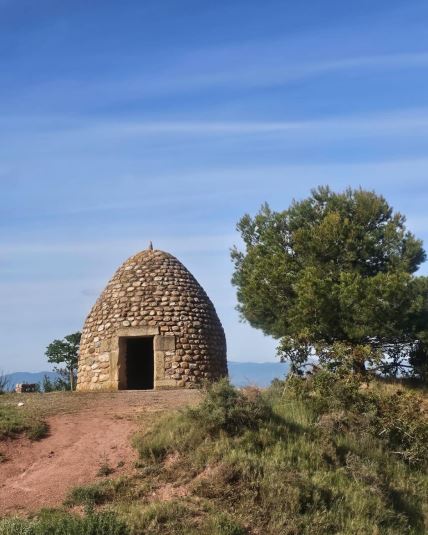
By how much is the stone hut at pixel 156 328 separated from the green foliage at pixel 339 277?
2948 mm

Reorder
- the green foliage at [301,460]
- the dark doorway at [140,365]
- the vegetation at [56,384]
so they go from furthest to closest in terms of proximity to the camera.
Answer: the vegetation at [56,384] → the dark doorway at [140,365] → the green foliage at [301,460]

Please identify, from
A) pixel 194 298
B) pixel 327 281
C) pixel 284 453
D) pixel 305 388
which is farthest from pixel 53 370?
pixel 284 453

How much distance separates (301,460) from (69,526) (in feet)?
14.5

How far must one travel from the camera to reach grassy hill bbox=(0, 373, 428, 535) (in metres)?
9.59

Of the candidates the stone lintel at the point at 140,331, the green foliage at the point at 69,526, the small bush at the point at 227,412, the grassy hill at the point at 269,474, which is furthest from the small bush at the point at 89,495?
the stone lintel at the point at 140,331

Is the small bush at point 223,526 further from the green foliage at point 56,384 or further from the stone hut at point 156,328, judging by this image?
the green foliage at point 56,384

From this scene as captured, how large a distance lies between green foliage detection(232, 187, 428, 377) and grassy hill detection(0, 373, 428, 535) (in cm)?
410

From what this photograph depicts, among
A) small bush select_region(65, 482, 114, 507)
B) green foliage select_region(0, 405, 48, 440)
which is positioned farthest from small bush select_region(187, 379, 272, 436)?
green foliage select_region(0, 405, 48, 440)

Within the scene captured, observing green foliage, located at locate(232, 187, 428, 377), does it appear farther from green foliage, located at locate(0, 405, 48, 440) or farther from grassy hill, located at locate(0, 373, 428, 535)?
green foliage, located at locate(0, 405, 48, 440)

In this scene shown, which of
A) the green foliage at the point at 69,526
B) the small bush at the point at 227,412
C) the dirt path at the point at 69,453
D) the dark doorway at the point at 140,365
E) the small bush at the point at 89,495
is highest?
the dark doorway at the point at 140,365

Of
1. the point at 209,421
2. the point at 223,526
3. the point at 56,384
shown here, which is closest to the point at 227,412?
the point at 209,421

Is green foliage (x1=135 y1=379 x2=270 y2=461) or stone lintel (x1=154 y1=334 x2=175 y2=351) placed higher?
stone lintel (x1=154 y1=334 x2=175 y2=351)

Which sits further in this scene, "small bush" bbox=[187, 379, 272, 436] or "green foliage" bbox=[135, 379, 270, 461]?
"small bush" bbox=[187, 379, 272, 436]

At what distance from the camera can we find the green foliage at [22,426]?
528 inches
